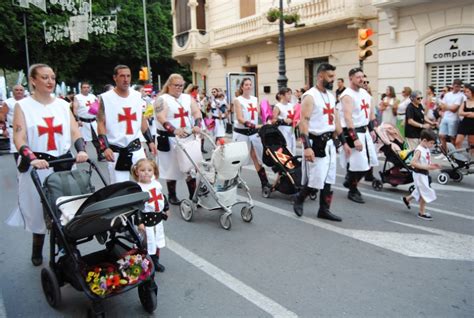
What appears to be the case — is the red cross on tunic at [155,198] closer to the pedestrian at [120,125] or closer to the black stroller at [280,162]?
the pedestrian at [120,125]

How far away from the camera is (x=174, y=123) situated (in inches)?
257

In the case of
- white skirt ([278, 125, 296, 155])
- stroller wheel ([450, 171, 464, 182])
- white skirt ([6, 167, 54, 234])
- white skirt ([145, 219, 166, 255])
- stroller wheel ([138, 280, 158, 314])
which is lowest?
stroller wheel ([138, 280, 158, 314])

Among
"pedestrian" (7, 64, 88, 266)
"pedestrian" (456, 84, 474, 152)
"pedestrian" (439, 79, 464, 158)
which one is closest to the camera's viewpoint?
"pedestrian" (7, 64, 88, 266)

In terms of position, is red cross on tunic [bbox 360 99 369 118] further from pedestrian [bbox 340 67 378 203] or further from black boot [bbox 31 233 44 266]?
black boot [bbox 31 233 44 266]

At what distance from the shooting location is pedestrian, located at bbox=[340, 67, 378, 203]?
21.4 feet

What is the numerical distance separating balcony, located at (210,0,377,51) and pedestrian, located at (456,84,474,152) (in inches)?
283

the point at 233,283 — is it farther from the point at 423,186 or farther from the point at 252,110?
the point at 252,110

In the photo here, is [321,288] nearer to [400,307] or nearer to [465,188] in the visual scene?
[400,307]

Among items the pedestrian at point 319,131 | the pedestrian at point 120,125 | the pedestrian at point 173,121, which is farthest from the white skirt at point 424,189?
the pedestrian at point 120,125

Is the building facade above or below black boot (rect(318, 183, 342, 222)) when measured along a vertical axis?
above

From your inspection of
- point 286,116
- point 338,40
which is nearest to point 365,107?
point 286,116

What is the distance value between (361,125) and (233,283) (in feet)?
11.9

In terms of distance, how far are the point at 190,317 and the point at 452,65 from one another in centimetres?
1304

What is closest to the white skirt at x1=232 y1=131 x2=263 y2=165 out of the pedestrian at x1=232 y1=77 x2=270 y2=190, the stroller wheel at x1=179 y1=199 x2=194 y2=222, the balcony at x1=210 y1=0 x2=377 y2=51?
the pedestrian at x1=232 y1=77 x2=270 y2=190
